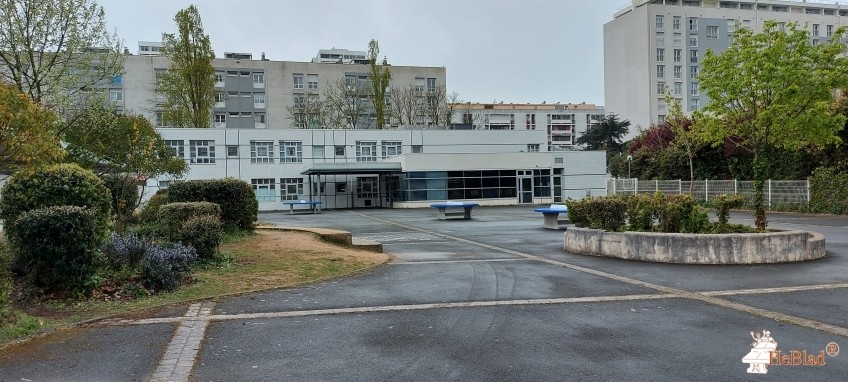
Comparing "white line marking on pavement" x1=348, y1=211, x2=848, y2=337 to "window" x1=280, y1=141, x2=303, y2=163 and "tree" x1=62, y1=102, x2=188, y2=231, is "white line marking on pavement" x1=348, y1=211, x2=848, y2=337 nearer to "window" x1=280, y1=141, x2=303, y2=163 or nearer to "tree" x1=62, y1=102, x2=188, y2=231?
"tree" x1=62, y1=102, x2=188, y2=231

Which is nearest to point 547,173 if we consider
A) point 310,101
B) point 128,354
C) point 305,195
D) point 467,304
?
point 305,195

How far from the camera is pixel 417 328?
6.57 meters

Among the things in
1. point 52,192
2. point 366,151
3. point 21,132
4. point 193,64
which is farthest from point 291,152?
point 21,132

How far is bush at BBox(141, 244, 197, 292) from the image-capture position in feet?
28.4

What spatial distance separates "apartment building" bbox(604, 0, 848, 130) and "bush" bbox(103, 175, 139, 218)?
72965mm

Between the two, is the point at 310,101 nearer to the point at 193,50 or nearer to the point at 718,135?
the point at 193,50

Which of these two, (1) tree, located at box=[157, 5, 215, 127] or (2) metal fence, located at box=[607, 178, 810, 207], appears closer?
(2) metal fence, located at box=[607, 178, 810, 207]

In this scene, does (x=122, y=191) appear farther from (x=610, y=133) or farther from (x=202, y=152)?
(x=610, y=133)

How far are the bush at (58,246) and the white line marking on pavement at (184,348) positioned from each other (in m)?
1.59

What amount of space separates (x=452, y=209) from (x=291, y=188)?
2237cm

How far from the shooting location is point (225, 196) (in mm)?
15148

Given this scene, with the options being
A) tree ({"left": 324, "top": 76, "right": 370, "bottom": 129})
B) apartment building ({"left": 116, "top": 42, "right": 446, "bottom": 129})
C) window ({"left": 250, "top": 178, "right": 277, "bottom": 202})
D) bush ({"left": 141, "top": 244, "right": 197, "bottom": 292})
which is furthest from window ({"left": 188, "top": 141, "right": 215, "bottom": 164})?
bush ({"left": 141, "top": 244, "right": 197, "bottom": 292})

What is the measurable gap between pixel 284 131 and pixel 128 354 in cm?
4388

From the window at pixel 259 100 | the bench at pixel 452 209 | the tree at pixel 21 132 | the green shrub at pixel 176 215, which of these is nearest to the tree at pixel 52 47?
the green shrub at pixel 176 215
